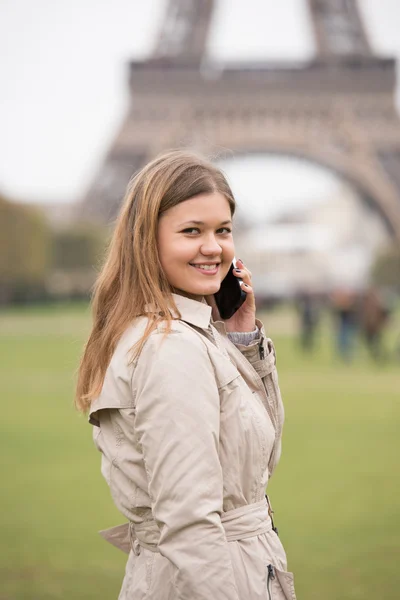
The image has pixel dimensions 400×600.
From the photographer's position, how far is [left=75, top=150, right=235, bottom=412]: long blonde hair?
1692 mm

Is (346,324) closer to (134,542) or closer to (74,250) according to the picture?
(134,542)

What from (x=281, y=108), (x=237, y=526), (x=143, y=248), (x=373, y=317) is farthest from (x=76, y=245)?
(x=237, y=526)

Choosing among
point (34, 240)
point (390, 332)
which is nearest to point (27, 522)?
point (390, 332)

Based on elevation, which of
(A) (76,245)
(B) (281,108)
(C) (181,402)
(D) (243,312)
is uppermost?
(B) (281,108)

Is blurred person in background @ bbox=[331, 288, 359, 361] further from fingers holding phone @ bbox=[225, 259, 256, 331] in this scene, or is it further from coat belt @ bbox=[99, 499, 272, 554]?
coat belt @ bbox=[99, 499, 272, 554]

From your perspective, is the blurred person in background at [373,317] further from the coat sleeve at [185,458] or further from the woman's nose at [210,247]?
the coat sleeve at [185,458]

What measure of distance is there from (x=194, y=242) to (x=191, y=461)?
0.47 meters

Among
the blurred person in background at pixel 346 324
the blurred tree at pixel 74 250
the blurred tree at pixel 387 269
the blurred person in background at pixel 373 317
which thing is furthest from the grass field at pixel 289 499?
the blurred tree at pixel 387 269

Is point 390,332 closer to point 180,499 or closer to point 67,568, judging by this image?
point 67,568

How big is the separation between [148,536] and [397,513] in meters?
3.41

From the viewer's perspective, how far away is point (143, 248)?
5.56ft

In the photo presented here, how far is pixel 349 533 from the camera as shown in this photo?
437cm

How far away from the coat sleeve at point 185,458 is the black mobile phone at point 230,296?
40 cm

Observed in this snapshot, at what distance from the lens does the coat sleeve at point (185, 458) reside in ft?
4.80
